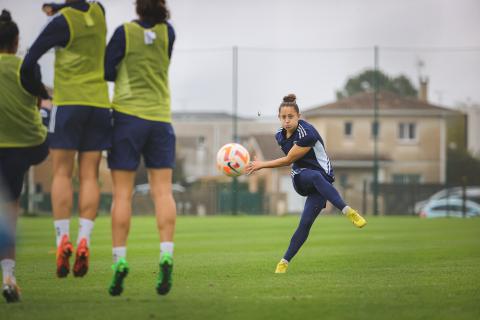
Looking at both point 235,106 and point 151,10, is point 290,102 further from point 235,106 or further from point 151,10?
point 235,106

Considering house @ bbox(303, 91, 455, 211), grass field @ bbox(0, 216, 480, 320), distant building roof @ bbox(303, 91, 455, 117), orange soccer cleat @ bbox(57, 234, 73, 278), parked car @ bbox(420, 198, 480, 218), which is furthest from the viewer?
house @ bbox(303, 91, 455, 211)

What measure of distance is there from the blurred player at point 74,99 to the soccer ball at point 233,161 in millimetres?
2082

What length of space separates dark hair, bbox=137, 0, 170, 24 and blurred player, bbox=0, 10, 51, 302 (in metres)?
0.94

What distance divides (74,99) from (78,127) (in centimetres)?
22

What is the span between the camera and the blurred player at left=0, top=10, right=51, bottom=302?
7.41 metres

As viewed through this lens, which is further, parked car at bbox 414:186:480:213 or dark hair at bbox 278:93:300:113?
parked car at bbox 414:186:480:213

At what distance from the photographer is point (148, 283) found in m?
8.41

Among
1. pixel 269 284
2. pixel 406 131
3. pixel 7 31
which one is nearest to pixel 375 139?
pixel 406 131

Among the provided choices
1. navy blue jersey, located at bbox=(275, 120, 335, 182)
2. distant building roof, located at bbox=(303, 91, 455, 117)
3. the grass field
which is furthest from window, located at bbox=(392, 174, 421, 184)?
navy blue jersey, located at bbox=(275, 120, 335, 182)

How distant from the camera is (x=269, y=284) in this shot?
823 centimetres

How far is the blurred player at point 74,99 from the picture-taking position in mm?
7312

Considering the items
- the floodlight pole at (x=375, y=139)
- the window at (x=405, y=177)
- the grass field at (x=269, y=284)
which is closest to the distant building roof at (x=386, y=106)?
the window at (x=405, y=177)

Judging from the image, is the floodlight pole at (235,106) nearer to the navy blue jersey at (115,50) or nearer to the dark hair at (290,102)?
the dark hair at (290,102)

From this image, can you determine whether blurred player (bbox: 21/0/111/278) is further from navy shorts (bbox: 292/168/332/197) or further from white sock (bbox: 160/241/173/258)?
navy shorts (bbox: 292/168/332/197)
